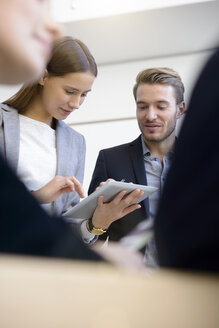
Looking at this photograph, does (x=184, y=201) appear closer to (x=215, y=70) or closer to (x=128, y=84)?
(x=215, y=70)

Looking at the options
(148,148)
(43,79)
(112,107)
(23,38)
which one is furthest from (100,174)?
(112,107)

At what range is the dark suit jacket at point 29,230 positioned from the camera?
1.28 ft

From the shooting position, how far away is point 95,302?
344 millimetres

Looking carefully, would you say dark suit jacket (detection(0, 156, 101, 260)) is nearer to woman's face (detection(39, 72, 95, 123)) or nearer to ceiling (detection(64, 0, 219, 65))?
woman's face (detection(39, 72, 95, 123))

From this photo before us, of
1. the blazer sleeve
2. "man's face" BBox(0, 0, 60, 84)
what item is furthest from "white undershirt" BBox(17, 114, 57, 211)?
"man's face" BBox(0, 0, 60, 84)

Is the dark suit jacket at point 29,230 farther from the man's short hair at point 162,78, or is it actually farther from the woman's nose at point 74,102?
the man's short hair at point 162,78

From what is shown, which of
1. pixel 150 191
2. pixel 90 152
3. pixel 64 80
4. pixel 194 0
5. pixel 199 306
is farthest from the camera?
pixel 90 152

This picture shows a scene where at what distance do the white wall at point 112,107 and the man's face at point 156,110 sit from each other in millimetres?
1984

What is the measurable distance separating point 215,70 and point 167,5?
3.78 meters

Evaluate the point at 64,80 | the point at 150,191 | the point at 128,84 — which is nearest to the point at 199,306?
the point at 150,191

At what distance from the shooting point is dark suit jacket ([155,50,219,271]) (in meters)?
0.38

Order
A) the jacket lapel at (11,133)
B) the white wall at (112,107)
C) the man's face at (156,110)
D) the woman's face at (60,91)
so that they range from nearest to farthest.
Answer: the jacket lapel at (11,133), the woman's face at (60,91), the man's face at (156,110), the white wall at (112,107)

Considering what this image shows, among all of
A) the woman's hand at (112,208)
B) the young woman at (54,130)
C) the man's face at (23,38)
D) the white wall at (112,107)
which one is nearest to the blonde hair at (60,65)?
the young woman at (54,130)

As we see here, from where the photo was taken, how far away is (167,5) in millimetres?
3939
